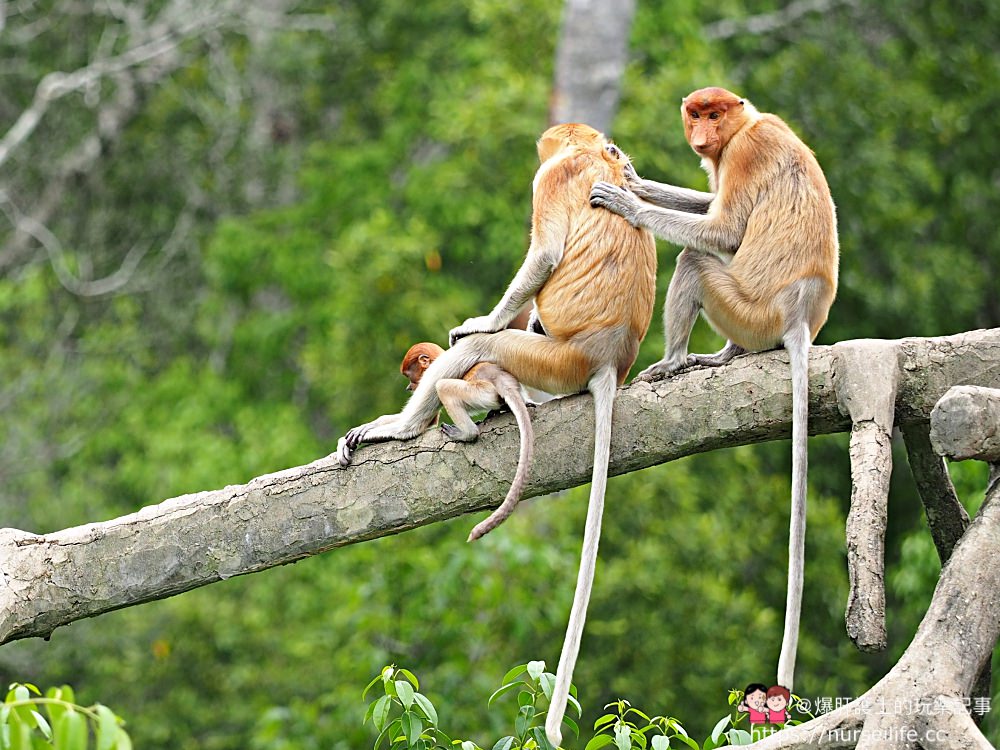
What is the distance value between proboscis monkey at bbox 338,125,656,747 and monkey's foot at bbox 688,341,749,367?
0.52ft

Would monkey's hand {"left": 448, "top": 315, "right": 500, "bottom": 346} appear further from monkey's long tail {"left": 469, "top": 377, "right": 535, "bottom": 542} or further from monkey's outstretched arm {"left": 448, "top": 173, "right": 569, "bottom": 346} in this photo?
monkey's long tail {"left": 469, "top": 377, "right": 535, "bottom": 542}

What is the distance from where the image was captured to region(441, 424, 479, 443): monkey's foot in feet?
11.7

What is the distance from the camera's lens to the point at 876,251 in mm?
10406

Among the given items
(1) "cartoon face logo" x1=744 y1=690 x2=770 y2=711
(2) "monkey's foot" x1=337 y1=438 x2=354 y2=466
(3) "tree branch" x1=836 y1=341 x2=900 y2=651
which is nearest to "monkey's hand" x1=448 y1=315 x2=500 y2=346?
(2) "monkey's foot" x1=337 y1=438 x2=354 y2=466

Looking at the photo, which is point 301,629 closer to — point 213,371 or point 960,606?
point 213,371

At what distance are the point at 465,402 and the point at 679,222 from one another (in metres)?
0.75

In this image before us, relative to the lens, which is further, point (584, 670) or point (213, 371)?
point (213, 371)

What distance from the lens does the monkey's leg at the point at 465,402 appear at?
11.7 feet

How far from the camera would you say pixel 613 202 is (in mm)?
3660

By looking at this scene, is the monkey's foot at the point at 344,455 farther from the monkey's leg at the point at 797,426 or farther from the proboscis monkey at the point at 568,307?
the monkey's leg at the point at 797,426

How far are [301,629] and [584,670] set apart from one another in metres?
2.37

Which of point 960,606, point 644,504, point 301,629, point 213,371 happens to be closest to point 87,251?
point 213,371

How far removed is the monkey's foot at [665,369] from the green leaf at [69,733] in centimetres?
183

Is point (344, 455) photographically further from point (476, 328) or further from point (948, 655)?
point (948, 655)
